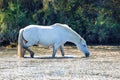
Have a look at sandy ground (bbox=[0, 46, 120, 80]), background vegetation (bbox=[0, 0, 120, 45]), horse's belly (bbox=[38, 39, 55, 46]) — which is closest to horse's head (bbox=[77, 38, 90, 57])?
sandy ground (bbox=[0, 46, 120, 80])

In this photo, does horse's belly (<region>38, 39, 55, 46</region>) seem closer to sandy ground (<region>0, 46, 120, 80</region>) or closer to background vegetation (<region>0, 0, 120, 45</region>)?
sandy ground (<region>0, 46, 120, 80</region>)

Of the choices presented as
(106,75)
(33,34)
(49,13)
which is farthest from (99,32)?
(106,75)

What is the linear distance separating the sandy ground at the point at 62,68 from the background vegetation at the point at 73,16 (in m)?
8.36

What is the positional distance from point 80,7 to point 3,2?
4833 millimetres

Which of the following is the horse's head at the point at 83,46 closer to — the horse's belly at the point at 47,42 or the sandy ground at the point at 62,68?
the sandy ground at the point at 62,68

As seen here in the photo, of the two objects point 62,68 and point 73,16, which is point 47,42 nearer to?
point 62,68

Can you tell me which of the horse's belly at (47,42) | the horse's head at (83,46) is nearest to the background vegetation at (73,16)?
the horse's head at (83,46)

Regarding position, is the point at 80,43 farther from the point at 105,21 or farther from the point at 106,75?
the point at 105,21

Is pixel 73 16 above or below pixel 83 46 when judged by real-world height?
below

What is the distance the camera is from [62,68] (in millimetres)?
16047

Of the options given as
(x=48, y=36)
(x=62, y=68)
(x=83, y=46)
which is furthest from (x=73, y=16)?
(x=62, y=68)

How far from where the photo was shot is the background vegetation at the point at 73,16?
28672mm

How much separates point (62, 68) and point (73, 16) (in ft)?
47.3

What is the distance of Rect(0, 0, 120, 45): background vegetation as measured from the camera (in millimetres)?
28672
